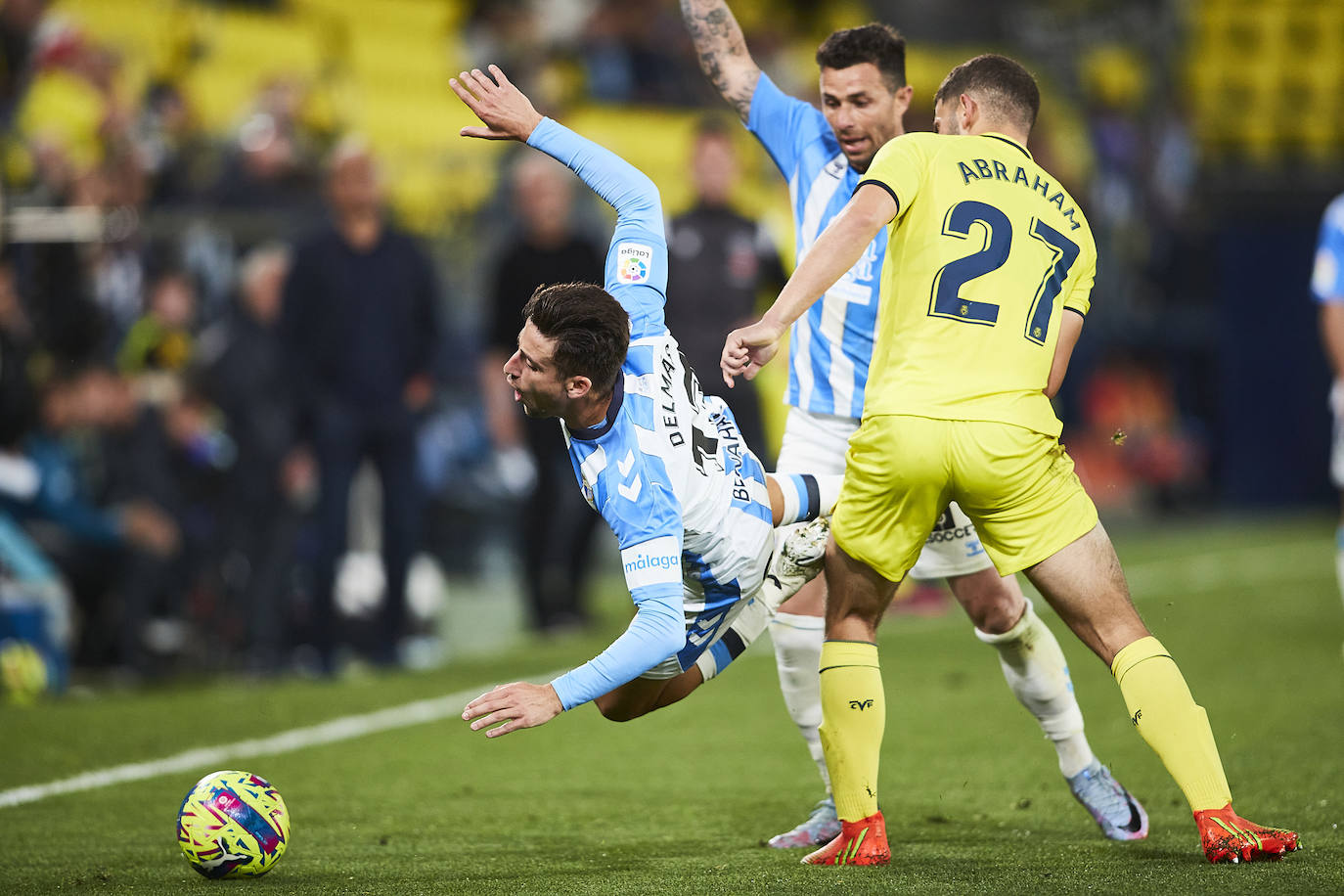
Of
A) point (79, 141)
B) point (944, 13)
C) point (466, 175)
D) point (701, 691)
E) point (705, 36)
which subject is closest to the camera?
point (705, 36)

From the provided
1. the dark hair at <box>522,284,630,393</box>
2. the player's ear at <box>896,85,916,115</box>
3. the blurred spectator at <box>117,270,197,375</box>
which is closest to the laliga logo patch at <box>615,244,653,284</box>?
the dark hair at <box>522,284,630,393</box>

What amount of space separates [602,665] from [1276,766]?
9.58 feet

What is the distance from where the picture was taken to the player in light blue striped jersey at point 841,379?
4.87 metres

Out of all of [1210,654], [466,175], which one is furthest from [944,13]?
[1210,654]

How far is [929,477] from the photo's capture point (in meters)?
4.16

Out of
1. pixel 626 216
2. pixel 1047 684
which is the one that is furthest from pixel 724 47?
pixel 1047 684

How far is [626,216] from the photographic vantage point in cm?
458

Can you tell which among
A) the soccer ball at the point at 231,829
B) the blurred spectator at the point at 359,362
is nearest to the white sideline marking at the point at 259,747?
the blurred spectator at the point at 359,362

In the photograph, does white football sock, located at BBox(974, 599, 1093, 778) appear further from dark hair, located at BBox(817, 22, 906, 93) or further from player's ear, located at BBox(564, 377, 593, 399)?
dark hair, located at BBox(817, 22, 906, 93)

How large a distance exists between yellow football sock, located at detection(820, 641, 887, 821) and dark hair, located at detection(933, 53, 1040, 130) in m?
1.55

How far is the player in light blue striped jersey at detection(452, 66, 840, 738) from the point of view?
4.01m

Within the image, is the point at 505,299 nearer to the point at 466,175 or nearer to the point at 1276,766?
the point at 466,175

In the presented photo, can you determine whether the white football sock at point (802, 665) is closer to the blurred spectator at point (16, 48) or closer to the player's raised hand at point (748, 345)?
the player's raised hand at point (748, 345)

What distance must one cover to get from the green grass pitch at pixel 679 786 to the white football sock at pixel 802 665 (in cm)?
31
